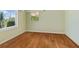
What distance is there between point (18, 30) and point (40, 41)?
28cm

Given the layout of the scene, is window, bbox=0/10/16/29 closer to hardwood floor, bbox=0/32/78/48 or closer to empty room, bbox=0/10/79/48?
empty room, bbox=0/10/79/48

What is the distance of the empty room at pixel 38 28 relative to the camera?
1.09 meters

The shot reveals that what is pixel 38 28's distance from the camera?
117 cm

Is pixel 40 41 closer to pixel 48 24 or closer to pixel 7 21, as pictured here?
pixel 48 24

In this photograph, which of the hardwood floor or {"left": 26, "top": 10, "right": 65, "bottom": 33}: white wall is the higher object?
{"left": 26, "top": 10, "right": 65, "bottom": 33}: white wall

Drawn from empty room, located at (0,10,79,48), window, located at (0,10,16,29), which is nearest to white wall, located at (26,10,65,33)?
empty room, located at (0,10,79,48)

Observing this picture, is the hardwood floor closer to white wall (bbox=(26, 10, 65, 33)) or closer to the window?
white wall (bbox=(26, 10, 65, 33))

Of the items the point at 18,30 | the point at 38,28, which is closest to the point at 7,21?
the point at 18,30

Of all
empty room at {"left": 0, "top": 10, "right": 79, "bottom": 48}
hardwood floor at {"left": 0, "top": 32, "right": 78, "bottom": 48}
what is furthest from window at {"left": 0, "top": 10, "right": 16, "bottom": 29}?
hardwood floor at {"left": 0, "top": 32, "right": 78, "bottom": 48}

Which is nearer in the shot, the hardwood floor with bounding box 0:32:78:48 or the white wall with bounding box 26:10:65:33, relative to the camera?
the hardwood floor with bounding box 0:32:78:48

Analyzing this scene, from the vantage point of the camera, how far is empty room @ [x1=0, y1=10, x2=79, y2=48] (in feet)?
3.57
